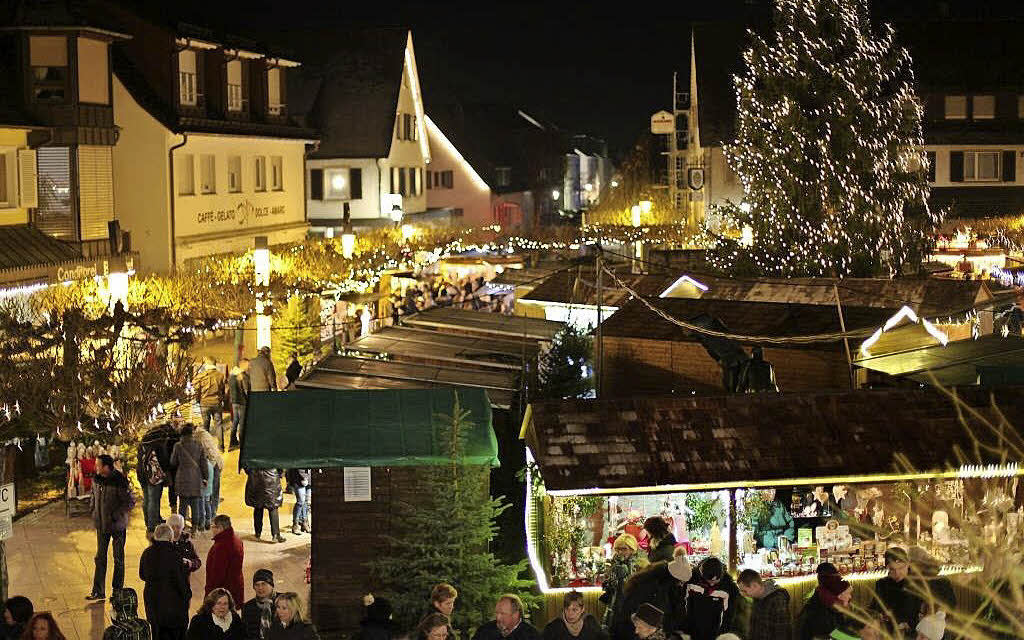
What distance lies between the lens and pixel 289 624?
36.4 ft

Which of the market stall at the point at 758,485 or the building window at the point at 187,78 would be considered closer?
the market stall at the point at 758,485

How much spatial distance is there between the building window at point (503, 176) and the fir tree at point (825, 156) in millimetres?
36724

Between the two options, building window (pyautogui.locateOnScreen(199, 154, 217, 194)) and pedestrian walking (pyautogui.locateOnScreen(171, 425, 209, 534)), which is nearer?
pedestrian walking (pyautogui.locateOnScreen(171, 425, 209, 534))

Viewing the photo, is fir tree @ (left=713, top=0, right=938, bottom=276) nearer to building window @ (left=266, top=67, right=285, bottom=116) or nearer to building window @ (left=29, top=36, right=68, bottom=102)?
building window @ (left=266, top=67, right=285, bottom=116)

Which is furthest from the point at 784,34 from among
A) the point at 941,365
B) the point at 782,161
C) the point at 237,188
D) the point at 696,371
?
the point at 941,365

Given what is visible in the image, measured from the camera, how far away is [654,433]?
1436cm

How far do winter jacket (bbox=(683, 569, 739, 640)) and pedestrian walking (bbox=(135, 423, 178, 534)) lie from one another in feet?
25.6

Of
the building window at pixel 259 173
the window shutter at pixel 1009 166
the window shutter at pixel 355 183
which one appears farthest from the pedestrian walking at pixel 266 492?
the window shutter at pixel 1009 166

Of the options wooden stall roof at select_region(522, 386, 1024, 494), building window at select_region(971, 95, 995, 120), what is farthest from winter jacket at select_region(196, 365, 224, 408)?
building window at select_region(971, 95, 995, 120)

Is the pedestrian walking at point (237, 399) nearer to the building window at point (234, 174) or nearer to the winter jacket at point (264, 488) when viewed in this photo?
the winter jacket at point (264, 488)

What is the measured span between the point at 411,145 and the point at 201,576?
42.7 m

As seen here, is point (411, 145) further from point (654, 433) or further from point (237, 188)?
point (654, 433)

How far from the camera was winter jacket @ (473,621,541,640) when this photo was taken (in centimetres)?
1085

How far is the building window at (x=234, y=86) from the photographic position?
37.2 metres
